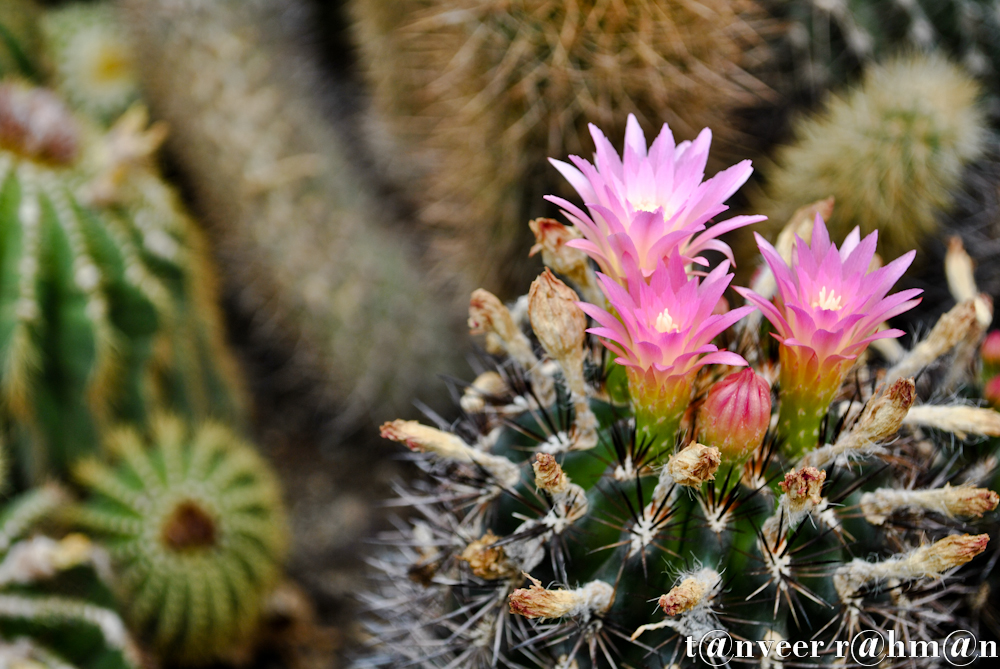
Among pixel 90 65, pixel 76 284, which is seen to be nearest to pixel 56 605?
pixel 76 284

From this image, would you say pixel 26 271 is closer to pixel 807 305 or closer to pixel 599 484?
pixel 599 484

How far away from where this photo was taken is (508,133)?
3.81 feet

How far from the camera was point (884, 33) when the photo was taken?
49.8 inches

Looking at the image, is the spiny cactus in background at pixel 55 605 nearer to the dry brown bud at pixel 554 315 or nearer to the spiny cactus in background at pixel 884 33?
the dry brown bud at pixel 554 315

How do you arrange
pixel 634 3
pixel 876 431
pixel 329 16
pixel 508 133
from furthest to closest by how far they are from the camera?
1. pixel 329 16
2. pixel 508 133
3. pixel 634 3
4. pixel 876 431

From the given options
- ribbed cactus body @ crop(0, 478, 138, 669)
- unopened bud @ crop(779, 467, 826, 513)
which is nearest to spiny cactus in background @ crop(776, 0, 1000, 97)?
unopened bud @ crop(779, 467, 826, 513)

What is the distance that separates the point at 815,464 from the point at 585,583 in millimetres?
189

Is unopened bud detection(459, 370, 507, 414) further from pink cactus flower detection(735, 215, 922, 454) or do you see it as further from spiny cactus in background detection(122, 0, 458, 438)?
spiny cactus in background detection(122, 0, 458, 438)

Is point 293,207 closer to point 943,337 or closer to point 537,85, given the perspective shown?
point 537,85

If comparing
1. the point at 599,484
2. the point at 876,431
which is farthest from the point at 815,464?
the point at 599,484

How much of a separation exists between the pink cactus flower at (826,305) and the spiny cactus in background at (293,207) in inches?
42.6

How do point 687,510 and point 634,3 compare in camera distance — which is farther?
point 634,3

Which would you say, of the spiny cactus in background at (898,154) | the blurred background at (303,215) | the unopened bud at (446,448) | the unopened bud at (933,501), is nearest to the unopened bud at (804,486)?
the unopened bud at (933,501)

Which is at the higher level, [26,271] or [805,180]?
[805,180]
